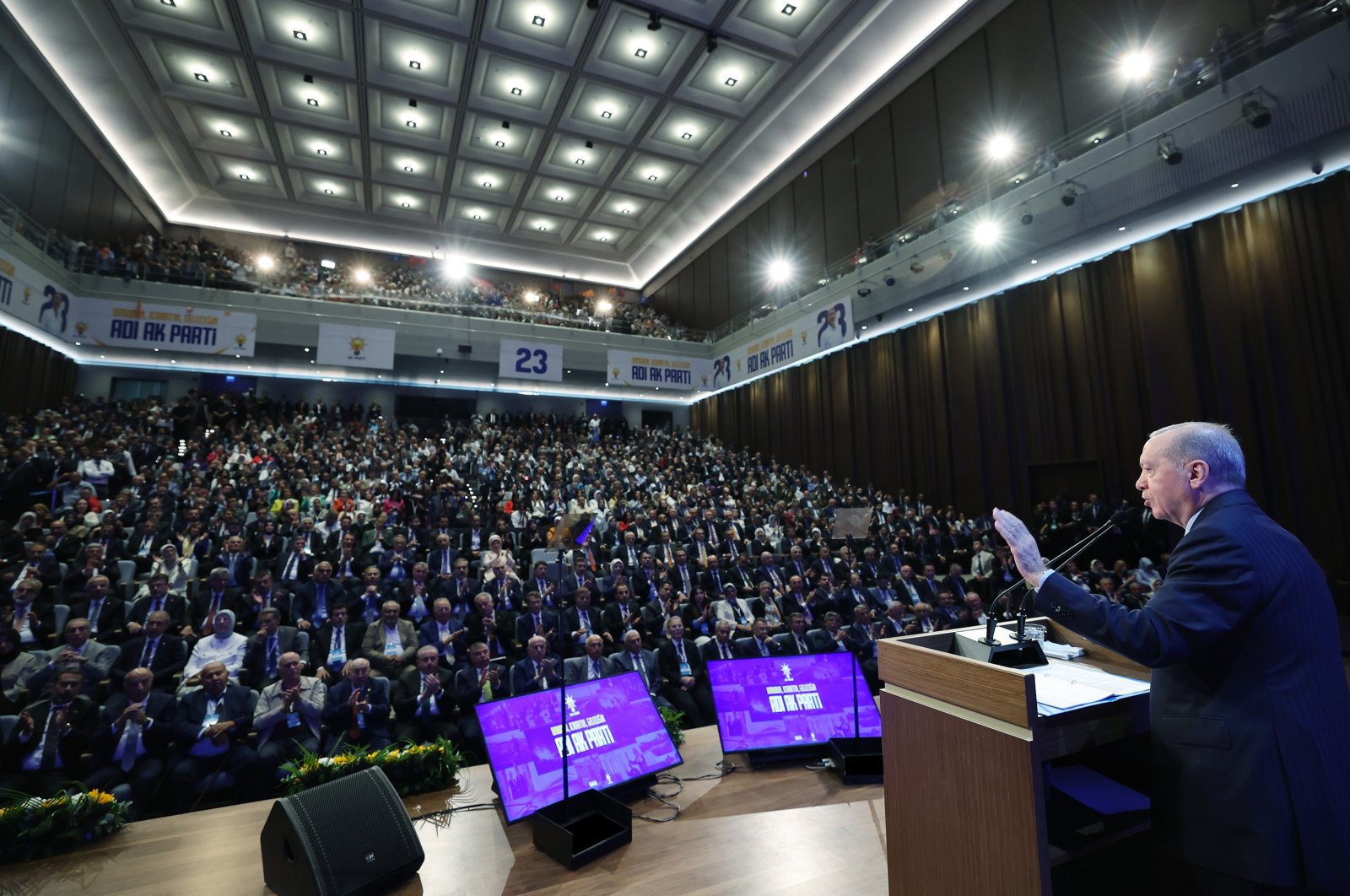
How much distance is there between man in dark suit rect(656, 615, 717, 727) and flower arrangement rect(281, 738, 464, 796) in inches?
106

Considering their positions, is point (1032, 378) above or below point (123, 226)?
below

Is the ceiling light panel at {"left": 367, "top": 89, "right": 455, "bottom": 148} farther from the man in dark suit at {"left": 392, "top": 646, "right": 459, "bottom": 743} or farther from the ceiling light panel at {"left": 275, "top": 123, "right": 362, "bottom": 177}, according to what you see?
the man in dark suit at {"left": 392, "top": 646, "right": 459, "bottom": 743}

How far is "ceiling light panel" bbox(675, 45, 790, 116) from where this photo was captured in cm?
1174

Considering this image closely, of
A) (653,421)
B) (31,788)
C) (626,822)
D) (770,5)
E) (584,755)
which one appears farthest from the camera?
(653,421)

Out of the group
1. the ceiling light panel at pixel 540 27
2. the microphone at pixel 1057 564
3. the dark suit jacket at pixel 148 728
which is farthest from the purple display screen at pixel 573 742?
the ceiling light panel at pixel 540 27

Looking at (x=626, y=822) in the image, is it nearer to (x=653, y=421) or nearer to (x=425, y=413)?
(x=425, y=413)

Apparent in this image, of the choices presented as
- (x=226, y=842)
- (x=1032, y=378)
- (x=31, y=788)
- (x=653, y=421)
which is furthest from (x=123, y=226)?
(x=1032, y=378)

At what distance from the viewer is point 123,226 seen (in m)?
13.8

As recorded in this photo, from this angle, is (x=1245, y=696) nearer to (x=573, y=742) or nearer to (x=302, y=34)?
(x=573, y=742)

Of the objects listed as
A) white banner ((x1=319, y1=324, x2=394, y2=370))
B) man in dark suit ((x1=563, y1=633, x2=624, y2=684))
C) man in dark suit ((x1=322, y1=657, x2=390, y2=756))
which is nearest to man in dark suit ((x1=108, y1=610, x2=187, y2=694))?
man in dark suit ((x1=322, y1=657, x2=390, y2=756))

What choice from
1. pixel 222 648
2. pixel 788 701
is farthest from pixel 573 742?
pixel 222 648

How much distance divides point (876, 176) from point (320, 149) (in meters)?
12.8

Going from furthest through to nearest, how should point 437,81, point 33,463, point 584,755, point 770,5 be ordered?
point 437,81, point 770,5, point 33,463, point 584,755

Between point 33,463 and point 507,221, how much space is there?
1318cm
